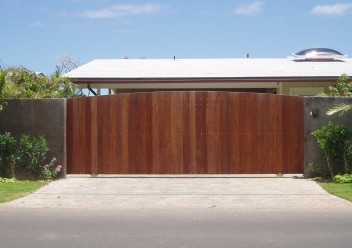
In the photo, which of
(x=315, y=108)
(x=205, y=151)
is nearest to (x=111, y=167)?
(x=205, y=151)

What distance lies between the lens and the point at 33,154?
13234mm

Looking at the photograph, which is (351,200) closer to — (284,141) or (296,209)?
(296,209)

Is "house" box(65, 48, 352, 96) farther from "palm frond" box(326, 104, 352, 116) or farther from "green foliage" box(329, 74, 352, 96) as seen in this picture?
"palm frond" box(326, 104, 352, 116)

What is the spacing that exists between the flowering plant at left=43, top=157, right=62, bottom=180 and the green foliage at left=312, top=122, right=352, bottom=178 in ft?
21.1

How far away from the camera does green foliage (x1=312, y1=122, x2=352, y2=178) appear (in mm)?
12883

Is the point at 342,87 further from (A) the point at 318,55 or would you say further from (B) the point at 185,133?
(A) the point at 318,55

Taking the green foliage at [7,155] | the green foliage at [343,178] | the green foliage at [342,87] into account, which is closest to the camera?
the green foliage at [343,178]

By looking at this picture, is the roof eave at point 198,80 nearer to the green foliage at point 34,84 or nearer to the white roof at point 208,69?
the white roof at point 208,69

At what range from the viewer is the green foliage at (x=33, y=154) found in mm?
13258

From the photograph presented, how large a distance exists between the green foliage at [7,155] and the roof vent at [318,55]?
13.2m

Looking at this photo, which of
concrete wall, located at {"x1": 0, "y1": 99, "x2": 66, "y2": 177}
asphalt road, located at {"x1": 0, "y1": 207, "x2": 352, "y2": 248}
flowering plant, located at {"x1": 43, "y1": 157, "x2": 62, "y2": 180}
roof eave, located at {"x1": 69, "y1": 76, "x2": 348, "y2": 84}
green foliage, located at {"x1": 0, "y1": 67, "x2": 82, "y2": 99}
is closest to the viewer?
asphalt road, located at {"x1": 0, "y1": 207, "x2": 352, "y2": 248}

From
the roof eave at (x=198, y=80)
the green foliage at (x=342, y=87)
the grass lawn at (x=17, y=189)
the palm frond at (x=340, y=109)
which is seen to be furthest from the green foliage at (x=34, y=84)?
the green foliage at (x=342, y=87)

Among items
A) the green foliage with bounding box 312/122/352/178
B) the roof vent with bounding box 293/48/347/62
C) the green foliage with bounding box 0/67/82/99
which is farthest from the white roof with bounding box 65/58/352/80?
the green foliage with bounding box 312/122/352/178

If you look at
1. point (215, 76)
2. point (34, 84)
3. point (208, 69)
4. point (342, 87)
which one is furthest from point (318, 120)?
point (34, 84)
